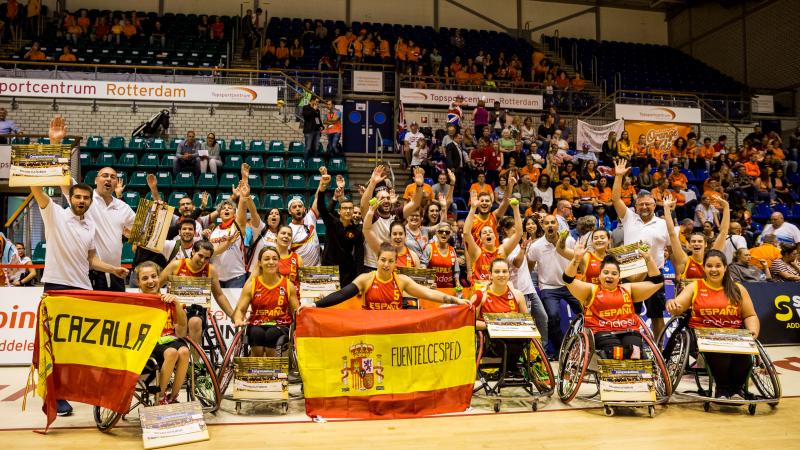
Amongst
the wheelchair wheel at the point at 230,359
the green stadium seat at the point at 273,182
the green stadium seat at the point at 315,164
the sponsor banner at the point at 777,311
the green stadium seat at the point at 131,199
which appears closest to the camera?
the wheelchair wheel at the point at 230,359

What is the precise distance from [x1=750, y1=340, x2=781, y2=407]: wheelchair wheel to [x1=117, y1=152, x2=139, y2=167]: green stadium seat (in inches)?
447

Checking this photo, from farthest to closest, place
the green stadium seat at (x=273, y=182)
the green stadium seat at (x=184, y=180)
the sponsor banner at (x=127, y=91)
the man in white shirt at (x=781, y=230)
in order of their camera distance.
Answer: the sponsor banner at (x=127, y=91)
the green stadium seat at (x=273, y=182)
the green stadium seat at (x=184, y=180)
the man in white shirt at (x=781, y=230)

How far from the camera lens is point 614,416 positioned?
5.02 metres

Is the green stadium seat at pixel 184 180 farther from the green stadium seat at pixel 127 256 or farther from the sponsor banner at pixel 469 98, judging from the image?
the sponsor banner at pixel 469 98

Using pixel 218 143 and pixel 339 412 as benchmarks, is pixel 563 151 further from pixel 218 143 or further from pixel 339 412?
pixel 339 412

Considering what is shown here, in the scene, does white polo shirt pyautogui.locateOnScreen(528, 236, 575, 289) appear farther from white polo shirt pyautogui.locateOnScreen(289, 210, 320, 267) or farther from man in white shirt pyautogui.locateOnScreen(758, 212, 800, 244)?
man in white shirt pyautogui.locateOnScreen(758, 212, 800, 244)

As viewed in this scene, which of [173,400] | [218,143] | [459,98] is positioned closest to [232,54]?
[218,143]

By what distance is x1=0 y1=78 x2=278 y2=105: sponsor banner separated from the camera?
45.3 feet

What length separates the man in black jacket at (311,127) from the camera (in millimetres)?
13391

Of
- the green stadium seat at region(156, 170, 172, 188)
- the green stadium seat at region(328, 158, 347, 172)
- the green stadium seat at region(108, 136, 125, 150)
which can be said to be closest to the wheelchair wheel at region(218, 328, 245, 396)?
the green stadium seat at region(156, 170, 172, 188)

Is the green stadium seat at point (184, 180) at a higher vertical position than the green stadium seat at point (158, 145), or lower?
lower

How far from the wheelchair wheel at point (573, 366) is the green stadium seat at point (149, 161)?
9884 millimetres

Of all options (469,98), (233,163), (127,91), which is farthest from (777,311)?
(127,91)

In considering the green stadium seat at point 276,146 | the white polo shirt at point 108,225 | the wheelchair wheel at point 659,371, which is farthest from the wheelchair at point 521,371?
the green stadium seat at point 276,146
